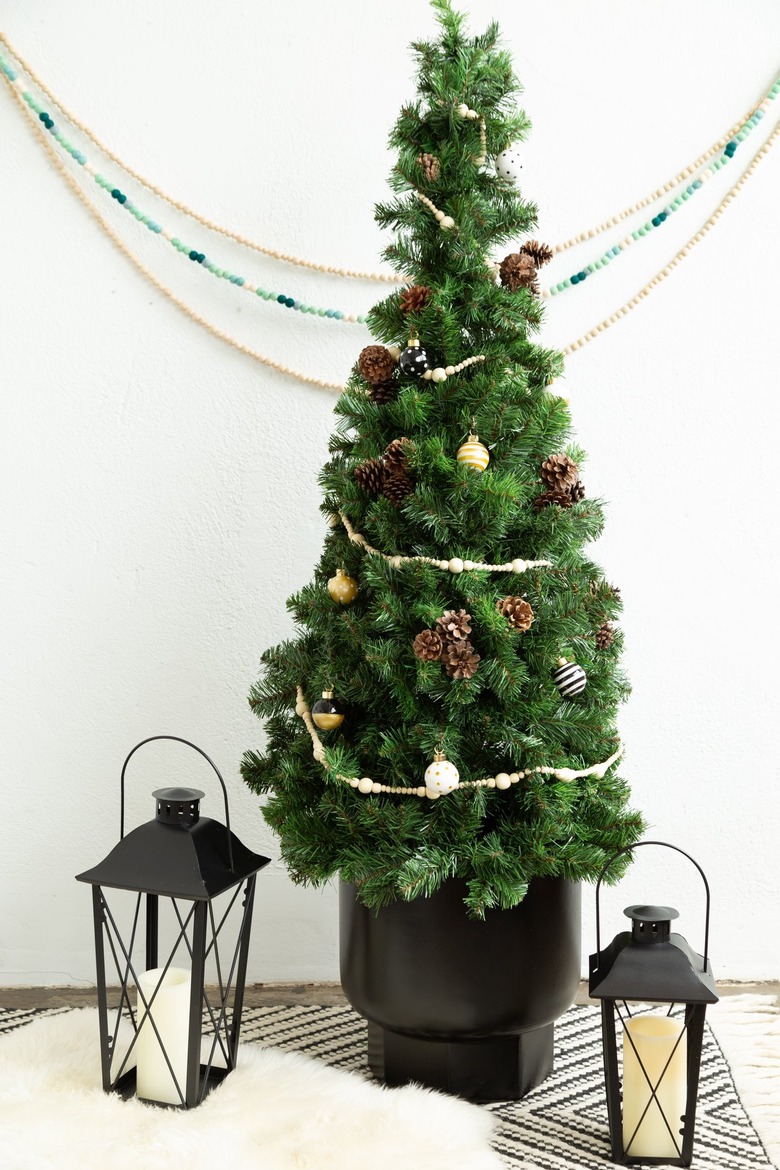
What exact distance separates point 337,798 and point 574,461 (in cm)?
51

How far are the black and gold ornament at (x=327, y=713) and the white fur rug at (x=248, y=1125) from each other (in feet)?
1.51

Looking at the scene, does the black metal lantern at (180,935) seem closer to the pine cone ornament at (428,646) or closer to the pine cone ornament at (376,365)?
the pine cone ornament at (428,646)

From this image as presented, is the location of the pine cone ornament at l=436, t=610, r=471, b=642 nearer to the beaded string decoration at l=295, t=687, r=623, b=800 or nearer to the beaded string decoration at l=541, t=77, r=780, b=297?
the beaded string decoration at l=295, t=687, r=623, b=800

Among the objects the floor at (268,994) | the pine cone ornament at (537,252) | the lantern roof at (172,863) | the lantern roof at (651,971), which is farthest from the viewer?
the floor at (268,994)

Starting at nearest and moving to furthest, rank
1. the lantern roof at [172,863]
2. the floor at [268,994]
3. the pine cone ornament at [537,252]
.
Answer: the lantern roof at [172,863] → the pine cone ornament at [537,252] → the floor at [268,994]

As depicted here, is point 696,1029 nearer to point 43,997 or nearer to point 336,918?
point 336,918

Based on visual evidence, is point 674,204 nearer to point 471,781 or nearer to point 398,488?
point 398,488

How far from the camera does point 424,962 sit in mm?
1212

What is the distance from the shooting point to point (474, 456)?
1.18 metres

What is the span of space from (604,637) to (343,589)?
33 centimetres

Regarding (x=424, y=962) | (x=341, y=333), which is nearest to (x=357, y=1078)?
(x=424, y=962)

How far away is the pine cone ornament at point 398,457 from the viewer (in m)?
1.21

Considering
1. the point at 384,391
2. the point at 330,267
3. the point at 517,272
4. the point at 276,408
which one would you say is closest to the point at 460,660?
the point at 384,391

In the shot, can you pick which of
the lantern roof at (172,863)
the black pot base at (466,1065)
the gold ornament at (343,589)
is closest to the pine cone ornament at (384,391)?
the gold ornament at (343,589)
